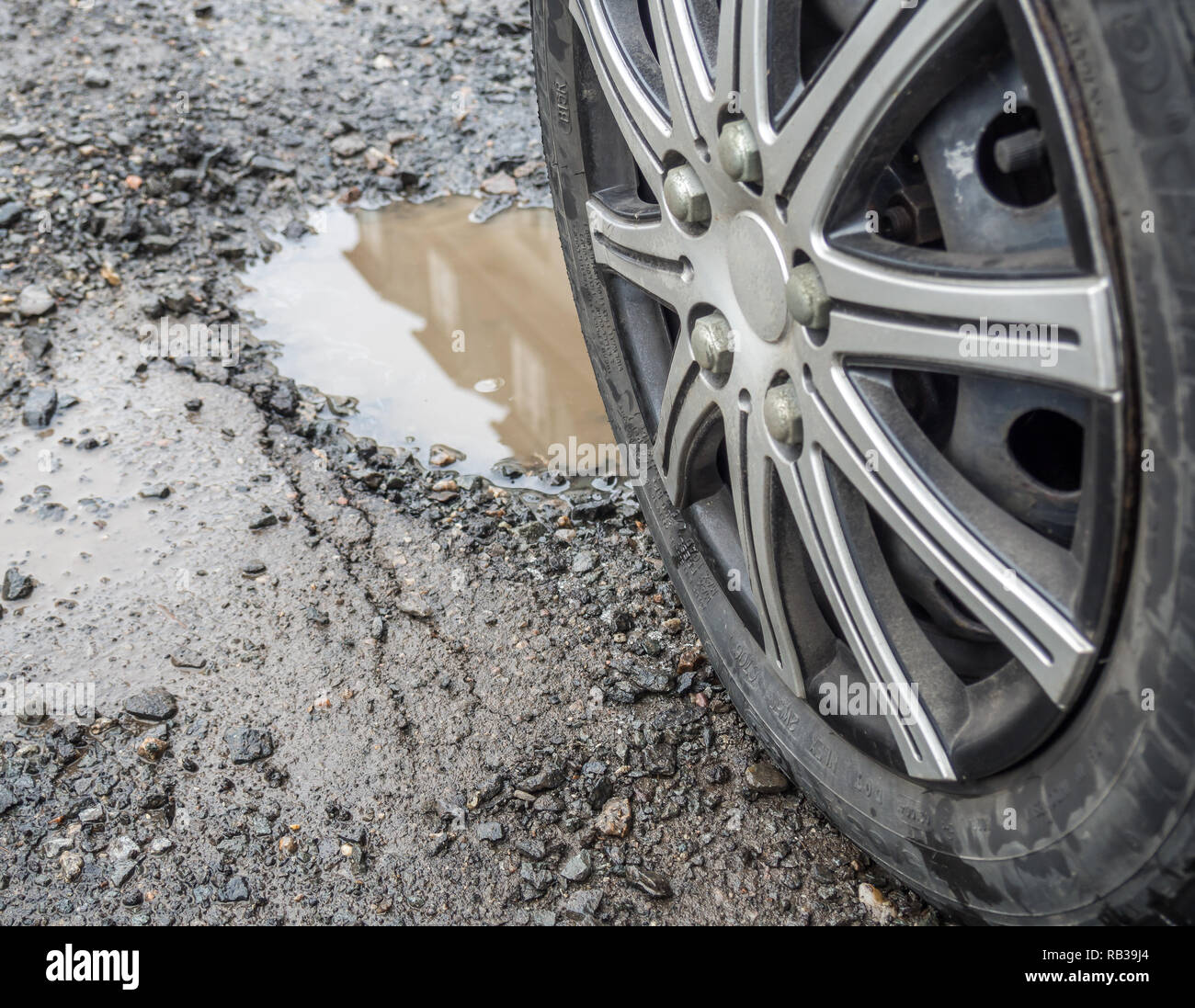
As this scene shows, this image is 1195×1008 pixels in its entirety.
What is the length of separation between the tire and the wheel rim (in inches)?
0.5

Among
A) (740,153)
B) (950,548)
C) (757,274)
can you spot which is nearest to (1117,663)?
(950,548)

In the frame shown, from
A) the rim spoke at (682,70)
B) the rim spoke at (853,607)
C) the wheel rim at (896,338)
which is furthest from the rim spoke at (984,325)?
the rim spoke at (682,70)

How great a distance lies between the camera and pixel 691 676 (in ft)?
6.71

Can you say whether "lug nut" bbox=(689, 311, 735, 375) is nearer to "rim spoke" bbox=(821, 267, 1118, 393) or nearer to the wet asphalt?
"rim spoke" bbox=(821, 267, 1118, 393)

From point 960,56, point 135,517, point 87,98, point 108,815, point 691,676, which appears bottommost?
point 108,815

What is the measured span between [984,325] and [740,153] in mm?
436

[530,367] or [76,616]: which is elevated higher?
[530,367]

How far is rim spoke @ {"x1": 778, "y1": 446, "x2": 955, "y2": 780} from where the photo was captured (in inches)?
53.1

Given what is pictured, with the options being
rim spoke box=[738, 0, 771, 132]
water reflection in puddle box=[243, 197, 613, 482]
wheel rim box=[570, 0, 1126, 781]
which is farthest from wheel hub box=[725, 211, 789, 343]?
water reflection in puddle box=[243, 197, 613, 482]

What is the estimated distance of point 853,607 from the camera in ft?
4.63

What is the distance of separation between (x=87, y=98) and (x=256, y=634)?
251cm
